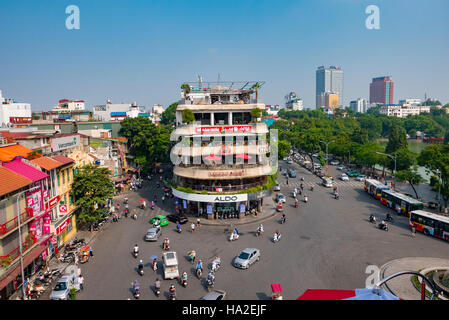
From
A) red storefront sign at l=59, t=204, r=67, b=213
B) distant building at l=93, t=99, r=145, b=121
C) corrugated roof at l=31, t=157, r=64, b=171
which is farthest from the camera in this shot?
distant building at l=93, t=99, r=145, b=121

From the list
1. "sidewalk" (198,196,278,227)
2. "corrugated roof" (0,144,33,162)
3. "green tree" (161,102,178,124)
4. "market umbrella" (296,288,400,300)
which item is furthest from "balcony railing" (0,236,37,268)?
"green tree" (161,102,178,124)

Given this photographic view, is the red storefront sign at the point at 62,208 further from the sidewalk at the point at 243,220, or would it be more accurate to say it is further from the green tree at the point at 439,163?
the green tree at the point at 439,163

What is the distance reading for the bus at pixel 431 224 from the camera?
106 ft

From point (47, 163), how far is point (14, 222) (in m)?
7.32

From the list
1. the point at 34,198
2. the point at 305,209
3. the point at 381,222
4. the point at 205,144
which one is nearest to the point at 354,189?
the point at 305,209

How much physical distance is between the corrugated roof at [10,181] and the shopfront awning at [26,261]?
5.26 metres

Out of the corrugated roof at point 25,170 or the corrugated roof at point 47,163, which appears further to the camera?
the corrugated roof at point 47,163

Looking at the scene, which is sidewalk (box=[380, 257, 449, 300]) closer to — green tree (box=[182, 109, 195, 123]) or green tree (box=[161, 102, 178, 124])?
green tree (box=[182, 109, 195, 123])

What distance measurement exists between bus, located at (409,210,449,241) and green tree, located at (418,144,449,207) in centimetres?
808

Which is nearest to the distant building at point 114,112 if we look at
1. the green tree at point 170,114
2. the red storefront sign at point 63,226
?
the green tree at point 170,114

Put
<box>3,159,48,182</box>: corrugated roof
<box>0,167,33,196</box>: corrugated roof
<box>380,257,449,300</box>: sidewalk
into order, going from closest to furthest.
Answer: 1. <box>0,167,33,196</box>: corrugated roof
2. <box>380,257,449,300</box>: sidewalk
3. <box>3,159,48,182</box>: corrugated roof

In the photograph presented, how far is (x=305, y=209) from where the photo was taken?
44.4 m

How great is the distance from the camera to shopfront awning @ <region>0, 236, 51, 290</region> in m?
20.3

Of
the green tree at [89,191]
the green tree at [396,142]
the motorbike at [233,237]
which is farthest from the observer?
the green tree at [396,142]
